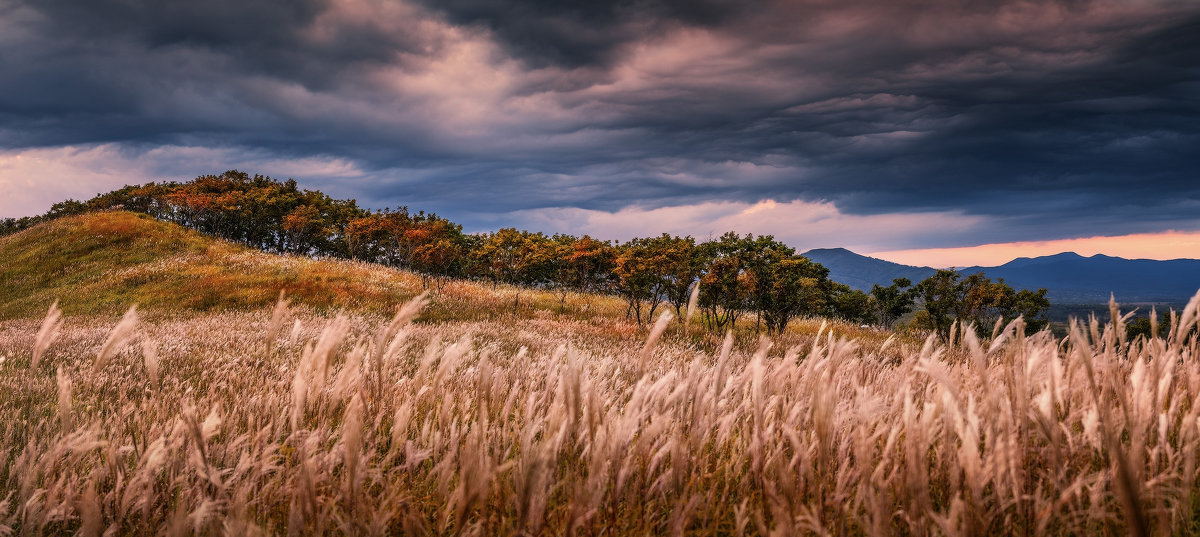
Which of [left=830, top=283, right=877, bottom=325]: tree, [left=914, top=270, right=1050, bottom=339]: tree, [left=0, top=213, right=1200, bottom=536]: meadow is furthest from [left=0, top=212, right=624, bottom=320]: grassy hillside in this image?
[left=830, top=283, right=877, bottom=325]: tree

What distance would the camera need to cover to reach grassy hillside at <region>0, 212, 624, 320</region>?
2081 cm

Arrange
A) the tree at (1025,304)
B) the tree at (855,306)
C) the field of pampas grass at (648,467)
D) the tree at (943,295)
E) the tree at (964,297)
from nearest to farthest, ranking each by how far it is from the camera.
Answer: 1. the field of pampas grass at (648,467)
2. the tree at (964,297)
3. the tree at (943,295)
4. the tree at (1025,304)
5. the tree at (855,306)

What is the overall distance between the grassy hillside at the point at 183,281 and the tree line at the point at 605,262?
2.39 metres

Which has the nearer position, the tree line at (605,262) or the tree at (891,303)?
the tree line at (605,262)

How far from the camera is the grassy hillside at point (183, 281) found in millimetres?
20812

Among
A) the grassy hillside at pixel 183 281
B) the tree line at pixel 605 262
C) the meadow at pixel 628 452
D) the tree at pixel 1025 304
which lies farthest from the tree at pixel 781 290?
the meadow at pixel 628 452

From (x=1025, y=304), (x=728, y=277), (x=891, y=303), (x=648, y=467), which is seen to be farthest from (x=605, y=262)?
(x=648, y=467)

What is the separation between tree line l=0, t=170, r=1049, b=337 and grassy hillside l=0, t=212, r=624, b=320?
2393mm

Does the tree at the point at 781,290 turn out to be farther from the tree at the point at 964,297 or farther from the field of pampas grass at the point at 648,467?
the field of pampas grass at the point at 648,467

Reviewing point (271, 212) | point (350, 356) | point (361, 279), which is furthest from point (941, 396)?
point (271, 212)

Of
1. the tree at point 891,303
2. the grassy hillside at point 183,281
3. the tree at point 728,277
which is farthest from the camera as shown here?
the tree at point 891,303

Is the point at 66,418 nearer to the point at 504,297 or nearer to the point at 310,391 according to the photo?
the point at 310,391

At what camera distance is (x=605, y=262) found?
34.3m

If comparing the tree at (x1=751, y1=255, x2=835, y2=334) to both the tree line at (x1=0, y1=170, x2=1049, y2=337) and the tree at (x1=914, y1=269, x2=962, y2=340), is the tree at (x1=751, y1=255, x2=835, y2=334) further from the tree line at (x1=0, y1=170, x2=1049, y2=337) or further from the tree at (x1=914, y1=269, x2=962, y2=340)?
the tree at (x1=914, y1=269, x2=962, y2=340)
